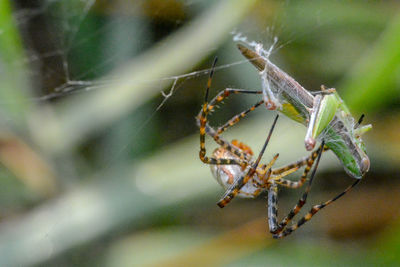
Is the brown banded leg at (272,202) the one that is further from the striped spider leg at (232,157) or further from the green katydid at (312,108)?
the green katydid at (312,108)

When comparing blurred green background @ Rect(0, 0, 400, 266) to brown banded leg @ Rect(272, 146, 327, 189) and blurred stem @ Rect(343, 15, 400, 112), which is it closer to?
blurred stem @ Rect(343, 15, 400, 112)

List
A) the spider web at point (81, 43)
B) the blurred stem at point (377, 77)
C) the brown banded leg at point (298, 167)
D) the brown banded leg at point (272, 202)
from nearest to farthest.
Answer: the brown banded leg at point (298, 167) < the brown banded leg at point (272, 202) < the blurred stem at point (377, 77) < the spider web at point (81, 43)

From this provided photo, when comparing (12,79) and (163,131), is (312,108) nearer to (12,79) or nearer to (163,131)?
(163,131)

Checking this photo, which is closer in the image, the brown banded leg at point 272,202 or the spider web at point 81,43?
the brown banded leg at point 272,202

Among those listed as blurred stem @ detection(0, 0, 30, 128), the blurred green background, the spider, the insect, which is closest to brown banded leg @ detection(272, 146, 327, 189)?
the spider

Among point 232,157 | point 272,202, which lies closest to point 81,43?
point 232,157

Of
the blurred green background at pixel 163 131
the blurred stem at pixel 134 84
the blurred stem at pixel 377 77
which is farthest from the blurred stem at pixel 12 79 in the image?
the blurred stem at pixel 377 77

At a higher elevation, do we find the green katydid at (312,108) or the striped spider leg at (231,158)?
the green katydid at (312,108)

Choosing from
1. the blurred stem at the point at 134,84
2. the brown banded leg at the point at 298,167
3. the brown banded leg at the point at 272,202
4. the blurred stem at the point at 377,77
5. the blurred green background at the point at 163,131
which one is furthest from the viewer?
the blurred stem at the point at 134,84

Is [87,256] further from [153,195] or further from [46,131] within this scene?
[46,131]
